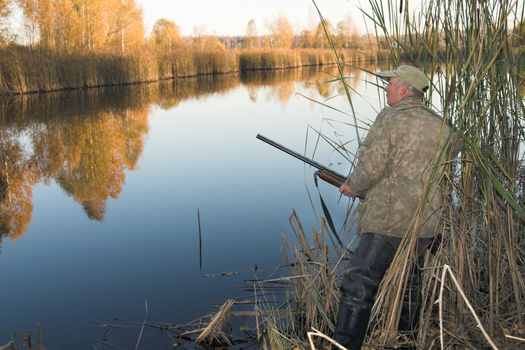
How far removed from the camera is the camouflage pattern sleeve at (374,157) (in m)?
2.35

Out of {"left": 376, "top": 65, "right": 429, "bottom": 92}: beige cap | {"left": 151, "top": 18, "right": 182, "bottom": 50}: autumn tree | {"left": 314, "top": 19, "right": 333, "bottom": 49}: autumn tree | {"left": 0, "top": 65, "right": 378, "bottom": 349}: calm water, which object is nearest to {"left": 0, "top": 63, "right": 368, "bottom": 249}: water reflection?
{"left": 0, "top": 65, "right": 378, "bottom": 349}: calm water

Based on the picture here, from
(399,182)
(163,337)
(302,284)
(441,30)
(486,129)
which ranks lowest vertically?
(163,337)

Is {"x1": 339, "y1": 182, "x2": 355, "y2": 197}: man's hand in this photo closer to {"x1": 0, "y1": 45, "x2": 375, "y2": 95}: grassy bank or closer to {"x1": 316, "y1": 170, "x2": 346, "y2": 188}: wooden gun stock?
{"x1": 316, "y1": 170, "x2": 346, "y2": 188}: wooden gun stock

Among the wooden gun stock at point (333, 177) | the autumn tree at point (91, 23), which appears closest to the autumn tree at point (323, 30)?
the wooden gun stock at point (333, 177)

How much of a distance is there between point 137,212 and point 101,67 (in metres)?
15.5

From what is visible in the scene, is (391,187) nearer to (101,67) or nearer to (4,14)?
(101,67)

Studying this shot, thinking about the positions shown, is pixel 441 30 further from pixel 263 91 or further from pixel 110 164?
pixel 263 91

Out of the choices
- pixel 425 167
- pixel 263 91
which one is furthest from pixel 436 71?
pixel 263 91

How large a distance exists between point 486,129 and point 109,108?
1333cm

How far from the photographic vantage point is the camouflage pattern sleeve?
235 cm

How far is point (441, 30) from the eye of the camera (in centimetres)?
263

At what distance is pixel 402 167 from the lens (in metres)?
2.36

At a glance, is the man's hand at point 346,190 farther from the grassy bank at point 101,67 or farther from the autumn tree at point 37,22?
the autumn tree at point 37,22

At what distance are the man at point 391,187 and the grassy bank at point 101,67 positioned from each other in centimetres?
777
